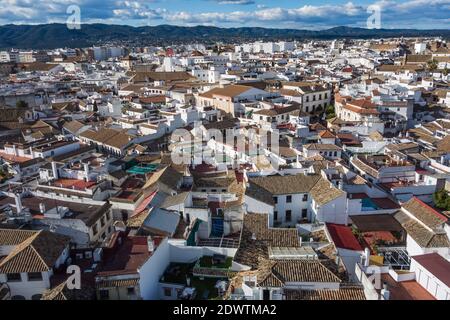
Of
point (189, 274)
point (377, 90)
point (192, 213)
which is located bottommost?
point (189, 274)

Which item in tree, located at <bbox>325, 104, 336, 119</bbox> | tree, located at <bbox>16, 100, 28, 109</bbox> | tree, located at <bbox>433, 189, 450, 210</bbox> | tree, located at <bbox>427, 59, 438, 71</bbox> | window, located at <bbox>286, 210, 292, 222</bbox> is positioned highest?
tree, located at <bbox>427, 59, 438, 71</bbox>

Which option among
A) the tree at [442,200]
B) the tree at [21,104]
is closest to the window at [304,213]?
the tree at [442,200]

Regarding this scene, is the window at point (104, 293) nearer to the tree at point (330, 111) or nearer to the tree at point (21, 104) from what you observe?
the tree at point (330, 111)

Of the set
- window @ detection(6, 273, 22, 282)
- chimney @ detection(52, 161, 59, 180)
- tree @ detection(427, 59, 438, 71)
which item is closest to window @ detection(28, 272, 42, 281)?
window @ detection(6, 273, 22, 282)

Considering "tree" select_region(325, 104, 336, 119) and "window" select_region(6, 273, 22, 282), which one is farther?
"tree" select_region(325, 104, 336, 119)

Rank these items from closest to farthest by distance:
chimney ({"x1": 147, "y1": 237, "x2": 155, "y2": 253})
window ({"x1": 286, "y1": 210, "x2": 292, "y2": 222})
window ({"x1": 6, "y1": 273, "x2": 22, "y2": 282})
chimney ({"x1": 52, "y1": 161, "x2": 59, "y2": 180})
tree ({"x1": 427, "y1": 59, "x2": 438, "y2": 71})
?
window ({"x1": 6, "y1": 273, "x2": 22, "y2": 282}) → chimney ({"x1": 147, "y1": 237, "x2": 155, "y2": 253}) → window ({"x1": 286, "y1": 210, "x2": 292, "y2": 222}) → chimney ({"x1": 52, "y1": 161, "x2": 59, "y2": 180}) → tree ({"x1": 427, "y1": 59, "x2": 438, "y2": 71})

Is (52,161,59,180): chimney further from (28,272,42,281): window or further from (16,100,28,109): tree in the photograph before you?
(16,100,28,109): tree

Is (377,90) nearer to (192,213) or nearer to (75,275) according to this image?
(192,213)

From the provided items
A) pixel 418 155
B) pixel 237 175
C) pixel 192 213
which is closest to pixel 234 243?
pixel 192 213
